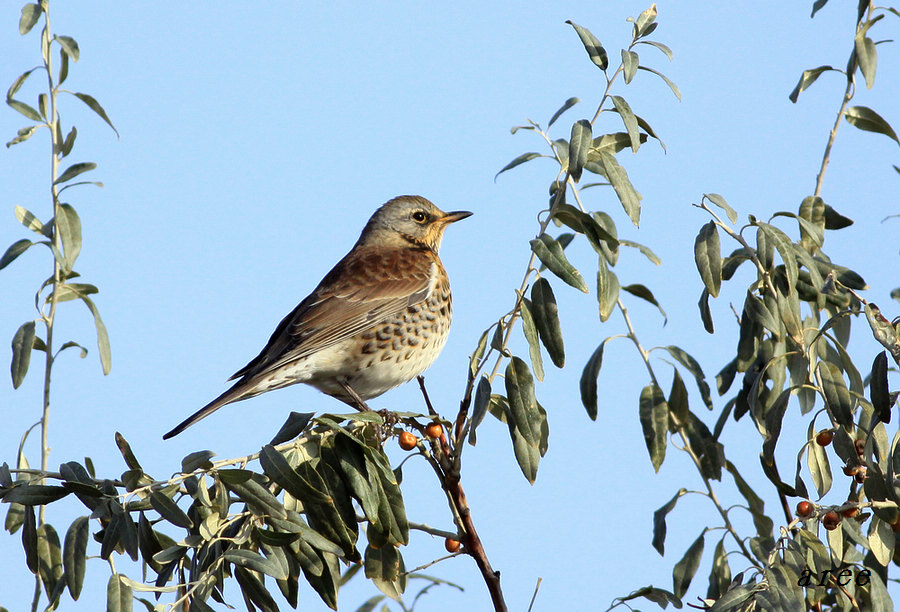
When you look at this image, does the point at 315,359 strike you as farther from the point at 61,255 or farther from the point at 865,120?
the point at 865,120

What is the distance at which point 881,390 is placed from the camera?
2.73m

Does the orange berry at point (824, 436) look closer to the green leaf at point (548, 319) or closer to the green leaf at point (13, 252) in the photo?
the green leaf at point (548, 319)

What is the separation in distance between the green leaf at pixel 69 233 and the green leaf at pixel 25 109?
41cm

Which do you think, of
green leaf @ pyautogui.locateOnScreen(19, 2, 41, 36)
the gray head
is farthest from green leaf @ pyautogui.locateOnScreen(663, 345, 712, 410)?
the gray head

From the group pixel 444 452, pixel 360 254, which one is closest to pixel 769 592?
pixel 444 452

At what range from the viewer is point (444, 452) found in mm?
Result: 3646

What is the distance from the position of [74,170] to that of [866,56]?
10.0 ft

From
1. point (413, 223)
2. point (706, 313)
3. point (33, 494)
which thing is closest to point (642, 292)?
point (706, 313)

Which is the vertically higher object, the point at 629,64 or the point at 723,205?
the point at 629,64

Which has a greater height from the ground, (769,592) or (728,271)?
(728,271)

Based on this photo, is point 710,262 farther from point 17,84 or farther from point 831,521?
point 17,84

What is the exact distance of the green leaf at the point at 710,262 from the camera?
333 centimetres

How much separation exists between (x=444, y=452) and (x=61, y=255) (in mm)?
1656

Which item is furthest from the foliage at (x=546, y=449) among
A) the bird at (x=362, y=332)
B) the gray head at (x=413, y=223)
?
the gray head at (x=413, y=223)
